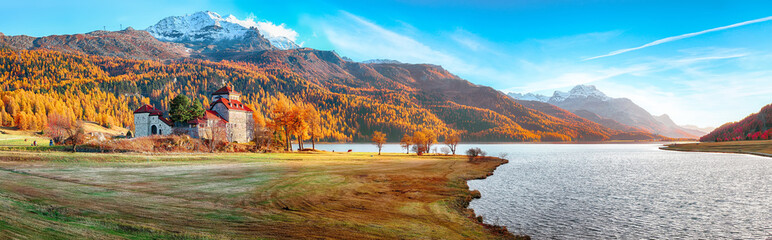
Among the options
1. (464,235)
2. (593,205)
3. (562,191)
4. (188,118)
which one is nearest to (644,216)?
(593,205)

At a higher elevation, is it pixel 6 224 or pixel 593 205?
pixel 6 224

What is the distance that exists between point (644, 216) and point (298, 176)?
3493 cm

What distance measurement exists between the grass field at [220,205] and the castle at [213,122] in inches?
1705

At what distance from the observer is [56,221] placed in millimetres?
16766

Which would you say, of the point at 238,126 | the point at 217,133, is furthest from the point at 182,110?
the point at 238,126

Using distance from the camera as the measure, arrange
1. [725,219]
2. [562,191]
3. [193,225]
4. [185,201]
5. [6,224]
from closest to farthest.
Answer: [6,224] → [193,225] → [185,201] → [725,219] → [562,191]

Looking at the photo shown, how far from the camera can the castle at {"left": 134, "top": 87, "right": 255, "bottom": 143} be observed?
88875 mm

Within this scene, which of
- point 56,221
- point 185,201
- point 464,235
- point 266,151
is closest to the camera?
point 56,221

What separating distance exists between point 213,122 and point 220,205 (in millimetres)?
76353

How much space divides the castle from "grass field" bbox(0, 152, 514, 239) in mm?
43310

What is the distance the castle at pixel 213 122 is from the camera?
3499 inches

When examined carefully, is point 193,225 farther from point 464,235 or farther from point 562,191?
point 562,191

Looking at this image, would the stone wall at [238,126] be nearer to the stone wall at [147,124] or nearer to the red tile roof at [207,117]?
the red tile roof at [207,117]

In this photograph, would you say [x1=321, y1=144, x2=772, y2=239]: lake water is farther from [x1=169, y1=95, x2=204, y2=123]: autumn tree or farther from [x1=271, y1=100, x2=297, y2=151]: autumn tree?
[x1=169, y1=95, x2=204, y2=123]: autumn tree
